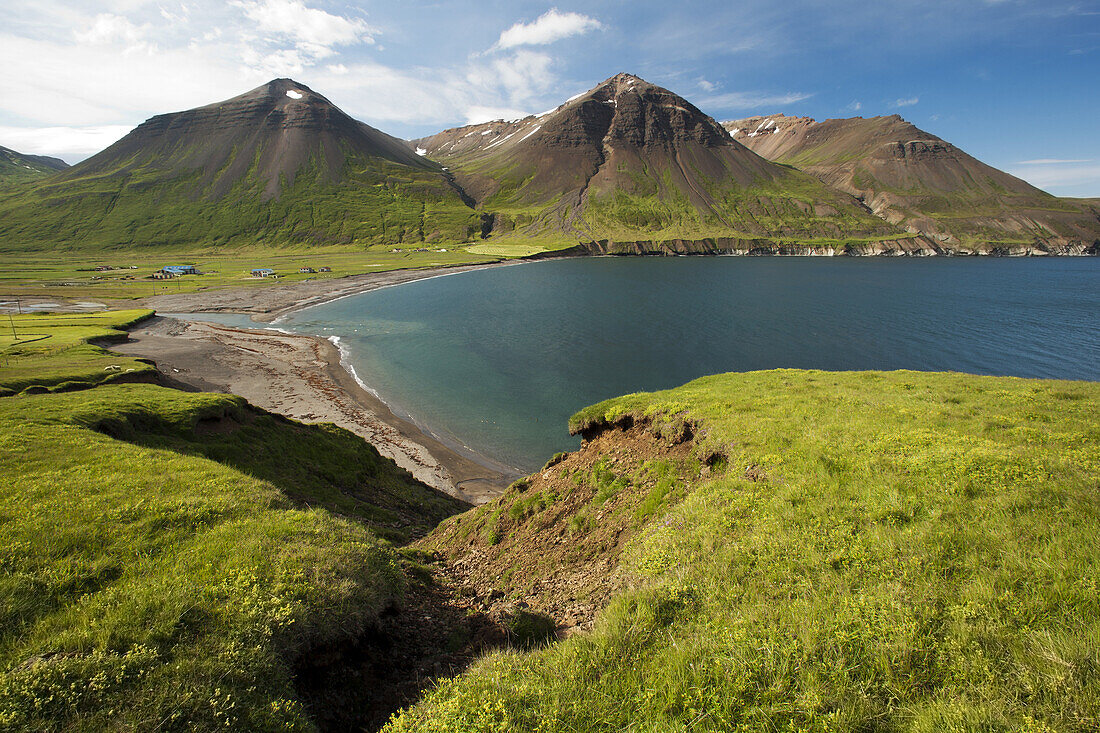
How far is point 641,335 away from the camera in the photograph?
7625cm

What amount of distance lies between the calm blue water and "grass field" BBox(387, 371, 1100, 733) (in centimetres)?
2984

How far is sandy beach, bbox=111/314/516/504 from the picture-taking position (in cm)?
3772

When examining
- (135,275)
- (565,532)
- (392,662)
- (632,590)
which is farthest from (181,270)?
(632,590)

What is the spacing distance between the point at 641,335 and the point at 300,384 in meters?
52.2

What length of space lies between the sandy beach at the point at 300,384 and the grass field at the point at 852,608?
993 inches

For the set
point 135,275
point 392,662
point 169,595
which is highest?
point 135,275

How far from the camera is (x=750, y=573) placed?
9094 millimetres

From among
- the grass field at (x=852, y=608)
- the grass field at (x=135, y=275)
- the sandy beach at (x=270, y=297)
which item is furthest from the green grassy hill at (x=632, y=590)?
the grass field at (x=135, y=275)

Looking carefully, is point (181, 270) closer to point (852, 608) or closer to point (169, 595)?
point (169, 595)

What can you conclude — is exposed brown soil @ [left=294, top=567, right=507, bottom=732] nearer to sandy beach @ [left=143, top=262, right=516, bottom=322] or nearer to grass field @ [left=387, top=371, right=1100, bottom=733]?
grass field @ [left=387, top=371, right=1100, bottom=733]

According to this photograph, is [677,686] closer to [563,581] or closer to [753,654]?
[753,654]

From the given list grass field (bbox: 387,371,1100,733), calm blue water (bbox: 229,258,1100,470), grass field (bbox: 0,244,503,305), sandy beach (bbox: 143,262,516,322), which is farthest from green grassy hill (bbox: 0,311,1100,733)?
grass field (bbox: 0,244,503,305)

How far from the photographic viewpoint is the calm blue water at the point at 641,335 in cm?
5250

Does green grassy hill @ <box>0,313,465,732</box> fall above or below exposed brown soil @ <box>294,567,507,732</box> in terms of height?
above
